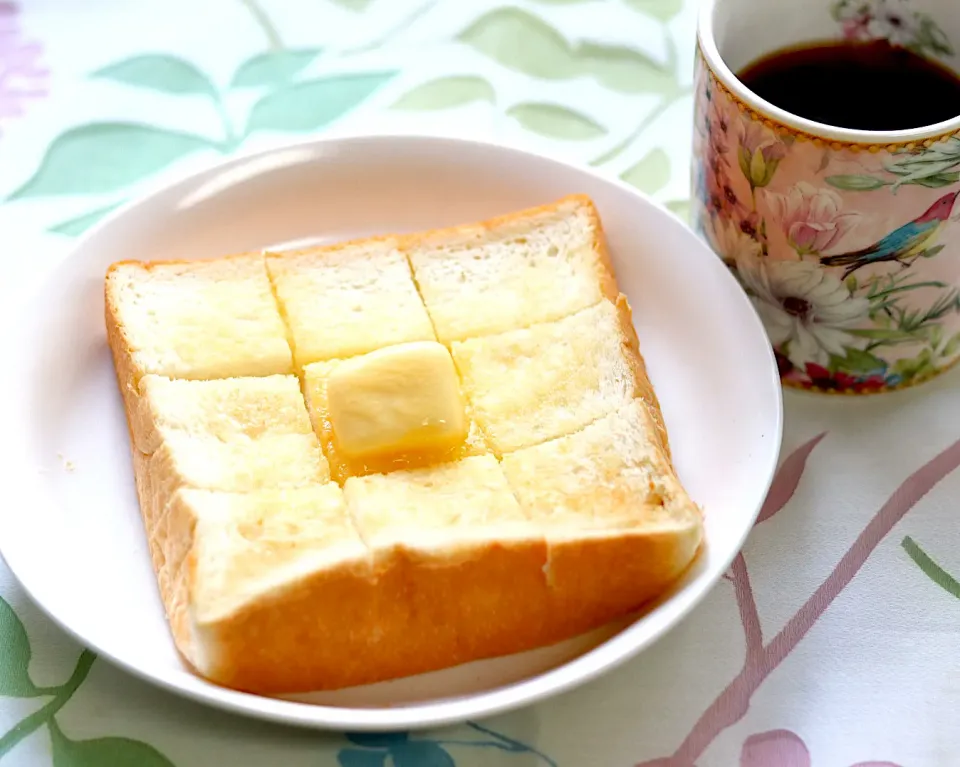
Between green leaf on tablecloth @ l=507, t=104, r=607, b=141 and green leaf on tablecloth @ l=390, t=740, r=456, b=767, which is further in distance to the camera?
green leaf on tablecloth @ l=507, t=104, r=607, b=141

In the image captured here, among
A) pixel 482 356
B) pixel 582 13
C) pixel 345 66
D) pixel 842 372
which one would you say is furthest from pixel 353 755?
pixel 582 13

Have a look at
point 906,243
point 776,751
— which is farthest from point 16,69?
point 776,751

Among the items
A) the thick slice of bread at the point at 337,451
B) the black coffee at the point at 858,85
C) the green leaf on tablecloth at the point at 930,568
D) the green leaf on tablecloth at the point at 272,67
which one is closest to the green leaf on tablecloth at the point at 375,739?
the thick slice of bread at the point at 337,451

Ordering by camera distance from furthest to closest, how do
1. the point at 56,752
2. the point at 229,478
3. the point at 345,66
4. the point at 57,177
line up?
1. the point at 345,66
2. the point at 57,177
3. the point at 229,478
4. the point at 56,752

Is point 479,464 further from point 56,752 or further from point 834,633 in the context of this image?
point 56,752

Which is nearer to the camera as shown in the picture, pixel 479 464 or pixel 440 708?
pixel 440 708

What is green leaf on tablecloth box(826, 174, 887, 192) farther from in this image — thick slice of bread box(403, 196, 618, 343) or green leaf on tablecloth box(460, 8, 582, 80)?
green leaf on tablecloth box(460, 8, 582, 80)

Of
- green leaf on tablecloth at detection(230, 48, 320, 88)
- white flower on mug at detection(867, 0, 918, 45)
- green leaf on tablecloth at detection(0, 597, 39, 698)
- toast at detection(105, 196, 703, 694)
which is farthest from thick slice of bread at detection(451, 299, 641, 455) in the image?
green leaf on tablecloth at detection(230, 48, 320, 88)

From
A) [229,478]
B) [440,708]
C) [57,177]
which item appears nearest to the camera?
[440,708]
